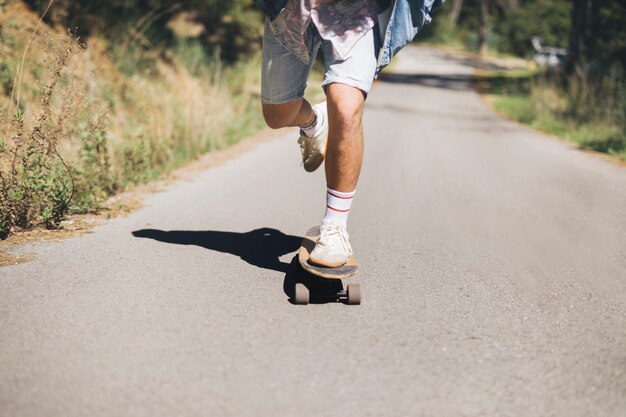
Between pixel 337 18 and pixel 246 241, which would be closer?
pixel 337 18

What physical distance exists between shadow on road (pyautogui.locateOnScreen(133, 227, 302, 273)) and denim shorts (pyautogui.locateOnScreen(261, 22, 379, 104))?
81 cm

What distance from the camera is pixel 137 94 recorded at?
8.49 metres

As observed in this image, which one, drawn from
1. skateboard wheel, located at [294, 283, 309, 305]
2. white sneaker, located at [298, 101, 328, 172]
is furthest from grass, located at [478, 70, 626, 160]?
skateboard wheel, located at [294, 283, 309, 305]

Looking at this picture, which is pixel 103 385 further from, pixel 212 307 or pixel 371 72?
pixel 371 72

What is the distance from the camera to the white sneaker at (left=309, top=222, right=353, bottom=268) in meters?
2.57

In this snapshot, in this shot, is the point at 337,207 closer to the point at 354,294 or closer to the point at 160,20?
the point at 354,294

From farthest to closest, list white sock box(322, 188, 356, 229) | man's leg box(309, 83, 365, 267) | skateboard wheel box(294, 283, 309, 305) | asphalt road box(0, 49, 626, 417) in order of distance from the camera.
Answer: white sock box(322, 188, 356, 229) < man's leg box(309, 83, 365, 267) < skateboard wheel box(294, 283, 309, 305) < asphalt road box(0, 49, 626, 417)

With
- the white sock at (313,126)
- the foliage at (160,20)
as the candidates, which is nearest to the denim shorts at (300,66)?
the white sock at (313,126)

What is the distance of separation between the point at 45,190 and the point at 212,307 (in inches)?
67.8

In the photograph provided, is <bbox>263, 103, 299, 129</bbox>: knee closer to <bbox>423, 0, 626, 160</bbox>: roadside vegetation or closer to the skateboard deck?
the skateboard deck

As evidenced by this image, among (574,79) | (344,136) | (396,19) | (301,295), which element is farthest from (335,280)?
(574,79)

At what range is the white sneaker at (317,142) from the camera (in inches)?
132

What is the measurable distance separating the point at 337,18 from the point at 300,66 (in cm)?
38

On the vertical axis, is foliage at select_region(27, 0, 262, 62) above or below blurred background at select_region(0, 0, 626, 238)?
above
